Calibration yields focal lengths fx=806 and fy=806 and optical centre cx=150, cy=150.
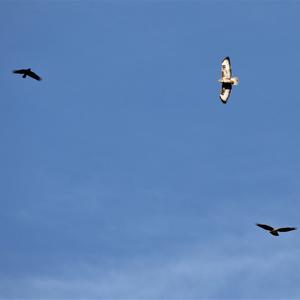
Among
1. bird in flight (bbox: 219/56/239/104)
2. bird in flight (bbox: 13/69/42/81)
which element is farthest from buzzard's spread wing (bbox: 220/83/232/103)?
bird in flight (bbox: 13/69/42/81)

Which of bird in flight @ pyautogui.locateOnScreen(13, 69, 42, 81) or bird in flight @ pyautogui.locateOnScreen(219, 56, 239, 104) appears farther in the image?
bird in flight @ pyautogui.locateOnScreen(13, 69, 42, 81)

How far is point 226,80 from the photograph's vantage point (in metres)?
102

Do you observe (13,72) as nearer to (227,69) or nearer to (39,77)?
(39,77)

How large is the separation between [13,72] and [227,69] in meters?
27.4

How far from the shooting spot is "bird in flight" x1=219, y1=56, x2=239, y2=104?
10131cm

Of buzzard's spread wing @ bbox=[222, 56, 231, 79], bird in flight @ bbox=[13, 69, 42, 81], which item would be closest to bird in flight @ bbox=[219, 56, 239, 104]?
buzzard's spread wing @ bbox=[222, 56, 231, 79]

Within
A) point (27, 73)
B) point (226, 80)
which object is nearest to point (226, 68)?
point (226, 80)

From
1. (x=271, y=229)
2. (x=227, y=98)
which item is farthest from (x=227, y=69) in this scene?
(x=271, y=229)

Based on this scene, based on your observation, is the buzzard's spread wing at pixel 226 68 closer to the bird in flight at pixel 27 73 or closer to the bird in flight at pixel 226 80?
the bird in flight at pixel 226 80

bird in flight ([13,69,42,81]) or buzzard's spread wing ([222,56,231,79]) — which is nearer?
buzzard's spread wing ([222,56,231,79])

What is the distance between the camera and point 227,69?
10231cm

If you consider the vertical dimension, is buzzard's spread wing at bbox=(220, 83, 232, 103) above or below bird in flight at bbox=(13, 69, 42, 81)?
below

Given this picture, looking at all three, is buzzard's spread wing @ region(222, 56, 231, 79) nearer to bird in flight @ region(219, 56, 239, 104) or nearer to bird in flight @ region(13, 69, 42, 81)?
bird in flight @ region(219, 56, 239, 104)

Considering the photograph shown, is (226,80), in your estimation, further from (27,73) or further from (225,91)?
(27,73)
